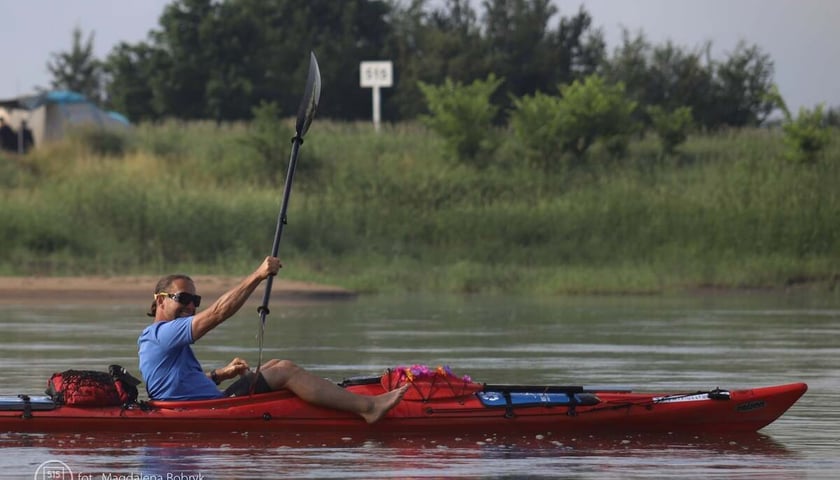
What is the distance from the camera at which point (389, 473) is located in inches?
374

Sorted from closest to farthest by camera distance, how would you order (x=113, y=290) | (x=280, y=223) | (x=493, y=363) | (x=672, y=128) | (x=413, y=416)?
(x=413, y=416)
(x=280, y=223)
(x=493, y=363)
(x=113, y=290)
(x=672, y=128)

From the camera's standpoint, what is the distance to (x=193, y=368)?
1074 cm

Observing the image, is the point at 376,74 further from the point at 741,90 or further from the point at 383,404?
the point at 383,404

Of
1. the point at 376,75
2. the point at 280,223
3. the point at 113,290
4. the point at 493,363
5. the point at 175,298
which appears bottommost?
the point at 113,290

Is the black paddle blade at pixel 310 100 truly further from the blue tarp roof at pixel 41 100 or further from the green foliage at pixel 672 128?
the blue tarp roof at pixel 41 100

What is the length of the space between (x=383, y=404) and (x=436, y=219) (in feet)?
82.0

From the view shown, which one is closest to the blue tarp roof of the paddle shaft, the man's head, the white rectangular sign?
the white rectangular sign

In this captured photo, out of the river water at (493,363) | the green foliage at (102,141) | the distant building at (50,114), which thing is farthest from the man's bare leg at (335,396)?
the distant building at (50,114)

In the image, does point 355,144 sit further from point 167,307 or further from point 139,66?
point 167,307

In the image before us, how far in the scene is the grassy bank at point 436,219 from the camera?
3191 cm

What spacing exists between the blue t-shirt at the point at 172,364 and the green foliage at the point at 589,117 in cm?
3062

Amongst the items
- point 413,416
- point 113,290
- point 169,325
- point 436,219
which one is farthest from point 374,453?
point 436,219

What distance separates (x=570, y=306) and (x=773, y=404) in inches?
596

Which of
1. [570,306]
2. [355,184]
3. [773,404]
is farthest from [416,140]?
[773,404]
